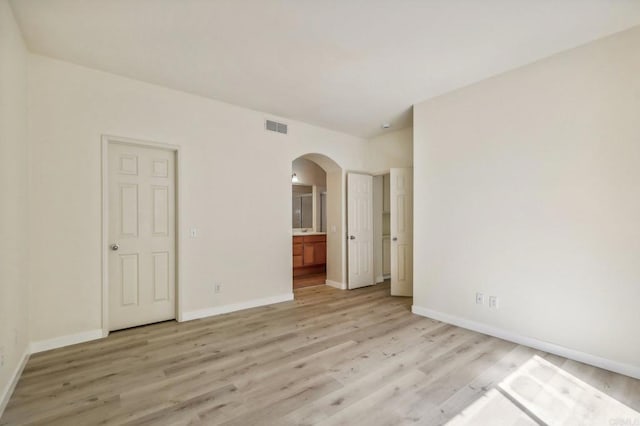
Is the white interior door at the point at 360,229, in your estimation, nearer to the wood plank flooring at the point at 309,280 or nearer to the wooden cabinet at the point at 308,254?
the wood plank flooring at the point at 309,280

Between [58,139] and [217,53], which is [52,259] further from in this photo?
[217,53]

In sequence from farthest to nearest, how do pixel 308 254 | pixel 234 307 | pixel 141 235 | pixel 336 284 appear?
pixel 308 254 < pixel 336 284 < pixel 234 307 < pixel 141 235

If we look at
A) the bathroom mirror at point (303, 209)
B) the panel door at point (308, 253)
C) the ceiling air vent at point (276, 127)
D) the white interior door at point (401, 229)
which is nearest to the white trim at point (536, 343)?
the white interior door at point (401, 229)

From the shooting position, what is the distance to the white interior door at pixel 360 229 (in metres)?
A: 5.30

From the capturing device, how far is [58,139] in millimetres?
2916

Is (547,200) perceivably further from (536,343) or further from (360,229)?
(360,229)

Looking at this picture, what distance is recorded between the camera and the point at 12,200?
7.30ft

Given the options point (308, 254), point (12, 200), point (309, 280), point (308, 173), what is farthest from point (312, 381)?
point (308, 173)

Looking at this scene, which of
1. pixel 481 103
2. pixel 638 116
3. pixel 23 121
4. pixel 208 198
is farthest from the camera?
pixel 208 198

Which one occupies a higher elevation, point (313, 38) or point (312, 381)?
point (313, 38)

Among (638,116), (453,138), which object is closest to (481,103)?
(453,138)

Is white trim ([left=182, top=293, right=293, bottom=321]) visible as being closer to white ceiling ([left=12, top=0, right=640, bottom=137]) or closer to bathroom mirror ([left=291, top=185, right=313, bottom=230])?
white ceiling ([left=12, top=0, right=640, bottom=137])

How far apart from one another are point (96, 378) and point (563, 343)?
4.11 meters

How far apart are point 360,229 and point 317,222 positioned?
7.38 ft
